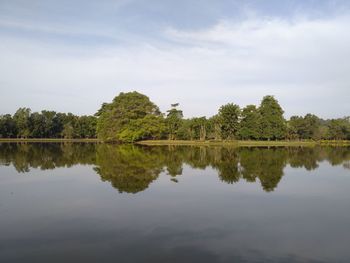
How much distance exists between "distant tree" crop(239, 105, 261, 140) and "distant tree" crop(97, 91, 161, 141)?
1849 centimetres

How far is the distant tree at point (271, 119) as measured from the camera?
74.1m

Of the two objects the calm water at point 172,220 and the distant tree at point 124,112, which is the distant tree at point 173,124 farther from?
the calm water at point 172,220

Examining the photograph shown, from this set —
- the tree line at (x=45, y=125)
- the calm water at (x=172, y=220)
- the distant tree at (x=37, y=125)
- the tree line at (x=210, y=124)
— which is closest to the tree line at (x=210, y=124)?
the tree line at (x=210, y=124)

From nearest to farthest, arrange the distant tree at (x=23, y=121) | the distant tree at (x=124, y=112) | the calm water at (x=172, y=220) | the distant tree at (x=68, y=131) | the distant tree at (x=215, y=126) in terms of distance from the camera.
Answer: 1. the calm water at (x=172, y=220)
2. the distant tree at (x=124, y=112)
3. the distant tree at (x=215, y=126)
4. the distant tree at (x=23, y=121)
5. the distant tree at (x=68, y=131)

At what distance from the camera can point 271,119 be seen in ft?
244

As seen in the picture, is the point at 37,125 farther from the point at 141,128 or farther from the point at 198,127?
the point at 198,127

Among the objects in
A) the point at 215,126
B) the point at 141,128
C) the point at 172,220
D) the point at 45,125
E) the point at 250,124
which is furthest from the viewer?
the point at 45,125

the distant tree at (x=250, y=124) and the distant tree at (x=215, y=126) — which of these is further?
the distant tree at (x=250, y=124)

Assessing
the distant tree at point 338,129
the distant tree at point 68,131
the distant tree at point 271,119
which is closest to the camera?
the distant tree at point 271,119

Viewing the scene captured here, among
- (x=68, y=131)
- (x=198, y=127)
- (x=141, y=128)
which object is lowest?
(x=141, y=128)

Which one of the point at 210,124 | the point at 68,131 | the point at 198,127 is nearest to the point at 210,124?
the point at 210,124

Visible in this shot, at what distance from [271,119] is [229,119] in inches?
421

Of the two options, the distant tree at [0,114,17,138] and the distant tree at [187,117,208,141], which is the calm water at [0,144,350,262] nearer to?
the distant tree at [187,117,208,141]

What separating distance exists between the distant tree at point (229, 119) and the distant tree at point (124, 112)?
44.8 ft
